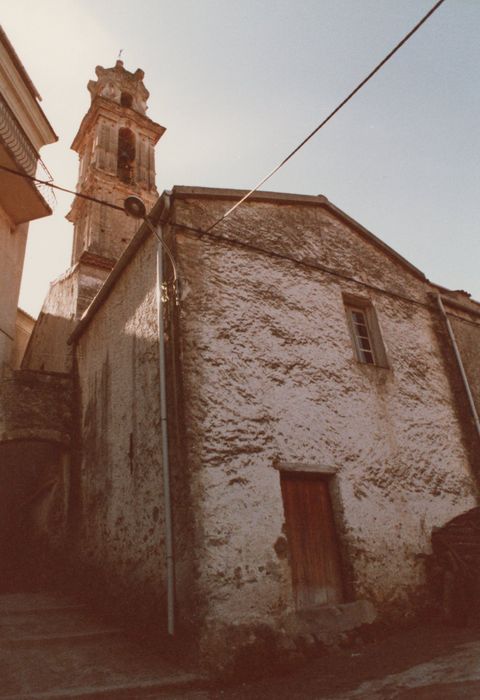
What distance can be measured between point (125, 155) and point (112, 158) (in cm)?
113

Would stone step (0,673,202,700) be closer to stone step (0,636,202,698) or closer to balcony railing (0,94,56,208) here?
stone step (0,636,202,698)

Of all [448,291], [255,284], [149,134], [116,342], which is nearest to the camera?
[255,284]

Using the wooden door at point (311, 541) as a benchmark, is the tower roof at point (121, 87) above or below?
above

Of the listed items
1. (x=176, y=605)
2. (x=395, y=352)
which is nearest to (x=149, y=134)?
(x=395, y=352)

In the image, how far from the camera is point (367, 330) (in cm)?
818

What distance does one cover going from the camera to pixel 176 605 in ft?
16.1

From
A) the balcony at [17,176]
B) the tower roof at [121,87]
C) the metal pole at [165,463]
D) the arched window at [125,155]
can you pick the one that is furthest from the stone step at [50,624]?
the tower roof at [121,87]

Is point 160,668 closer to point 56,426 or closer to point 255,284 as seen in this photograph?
point 255,284

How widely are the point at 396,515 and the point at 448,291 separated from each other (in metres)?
5.70

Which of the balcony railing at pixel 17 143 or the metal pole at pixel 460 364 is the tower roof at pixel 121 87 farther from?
the metal pole at pixel 460 364

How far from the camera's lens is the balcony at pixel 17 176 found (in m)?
9.79

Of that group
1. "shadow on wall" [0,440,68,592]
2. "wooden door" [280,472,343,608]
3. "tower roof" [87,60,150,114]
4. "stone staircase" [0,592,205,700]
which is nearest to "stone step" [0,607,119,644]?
"stone staircase" [0,592,205,700]

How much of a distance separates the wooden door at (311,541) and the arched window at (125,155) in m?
18.2

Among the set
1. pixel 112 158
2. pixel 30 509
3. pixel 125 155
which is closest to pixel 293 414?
pixel 30 509
